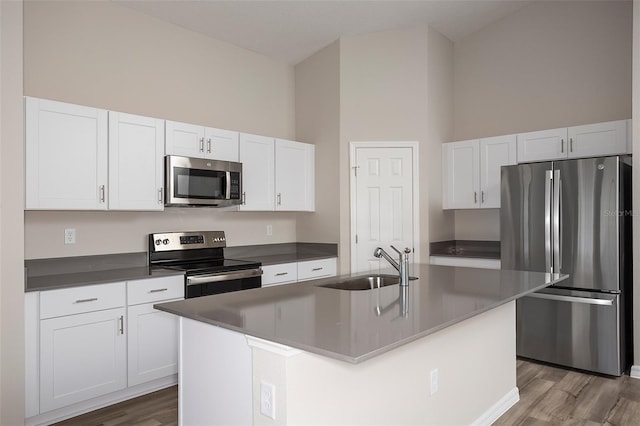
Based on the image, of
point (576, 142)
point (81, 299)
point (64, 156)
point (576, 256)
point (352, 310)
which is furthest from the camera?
point (576, 142)

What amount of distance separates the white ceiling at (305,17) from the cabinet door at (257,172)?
A: 3.42 ft

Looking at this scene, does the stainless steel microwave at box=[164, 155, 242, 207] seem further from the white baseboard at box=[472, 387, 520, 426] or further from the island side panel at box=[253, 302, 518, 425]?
the white baseboard at box=[472, 387, 520, 426]

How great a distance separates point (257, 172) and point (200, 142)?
69 cm

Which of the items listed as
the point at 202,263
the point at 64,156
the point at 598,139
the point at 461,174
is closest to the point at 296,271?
the point at 202,263

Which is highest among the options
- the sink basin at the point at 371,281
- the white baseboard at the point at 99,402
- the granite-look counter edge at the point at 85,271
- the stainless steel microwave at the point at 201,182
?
the stainless steel microwave at the point at 201,182

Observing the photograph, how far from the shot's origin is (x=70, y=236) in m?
3.32

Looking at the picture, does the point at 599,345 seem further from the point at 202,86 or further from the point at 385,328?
the point at 202,86

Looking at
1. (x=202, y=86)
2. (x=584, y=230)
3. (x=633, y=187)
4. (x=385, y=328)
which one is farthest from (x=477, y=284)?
(x=202, y=86)

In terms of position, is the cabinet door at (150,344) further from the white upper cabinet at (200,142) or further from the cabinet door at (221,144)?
the cabinet door at (221,144)

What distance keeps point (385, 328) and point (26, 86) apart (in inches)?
119

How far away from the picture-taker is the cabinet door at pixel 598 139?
382 cm

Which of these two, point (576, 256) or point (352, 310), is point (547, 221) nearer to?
point (576, 256)

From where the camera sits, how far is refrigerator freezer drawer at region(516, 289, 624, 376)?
351cm

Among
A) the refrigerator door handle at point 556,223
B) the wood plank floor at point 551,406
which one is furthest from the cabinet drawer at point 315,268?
the refrigerator door handle at point 556,223
